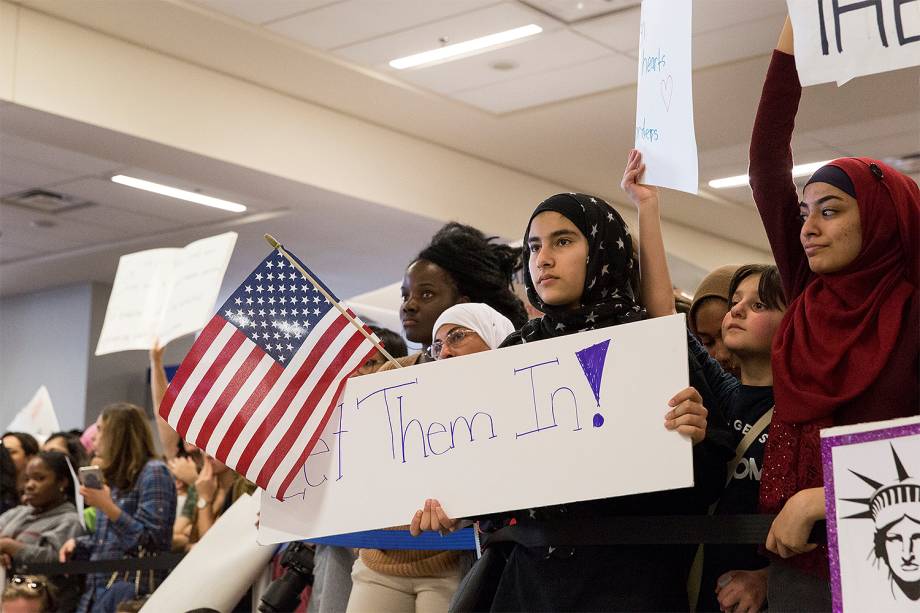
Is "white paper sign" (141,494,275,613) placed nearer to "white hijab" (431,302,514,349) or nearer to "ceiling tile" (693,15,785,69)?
"white hijab" (431,302,514,349)

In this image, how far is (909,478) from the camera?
1938 mm

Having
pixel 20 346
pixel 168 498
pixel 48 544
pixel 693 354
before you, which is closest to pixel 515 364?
pixel 693 354

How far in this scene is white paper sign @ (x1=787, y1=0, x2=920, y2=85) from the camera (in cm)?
208

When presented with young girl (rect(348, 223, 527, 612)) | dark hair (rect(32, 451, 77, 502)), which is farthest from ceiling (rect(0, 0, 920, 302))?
young girl (rect(348, 223, 527, 612))

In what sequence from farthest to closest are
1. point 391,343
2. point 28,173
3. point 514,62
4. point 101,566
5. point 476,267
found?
point 28,173
point 514,62
point 101,566
point 391,343
point 476,267

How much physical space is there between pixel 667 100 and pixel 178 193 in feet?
24.0

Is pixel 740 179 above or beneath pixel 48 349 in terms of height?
above

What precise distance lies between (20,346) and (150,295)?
8639mm

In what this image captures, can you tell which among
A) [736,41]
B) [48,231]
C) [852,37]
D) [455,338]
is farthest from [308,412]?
[48,231]

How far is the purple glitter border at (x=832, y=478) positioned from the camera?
1958 millimetres

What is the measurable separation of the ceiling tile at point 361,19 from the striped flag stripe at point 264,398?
172 inches

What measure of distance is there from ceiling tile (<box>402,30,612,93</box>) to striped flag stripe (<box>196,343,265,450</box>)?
4896 mm

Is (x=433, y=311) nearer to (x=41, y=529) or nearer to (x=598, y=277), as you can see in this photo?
(x=598, y=277)

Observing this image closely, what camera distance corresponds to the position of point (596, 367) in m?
2.33
